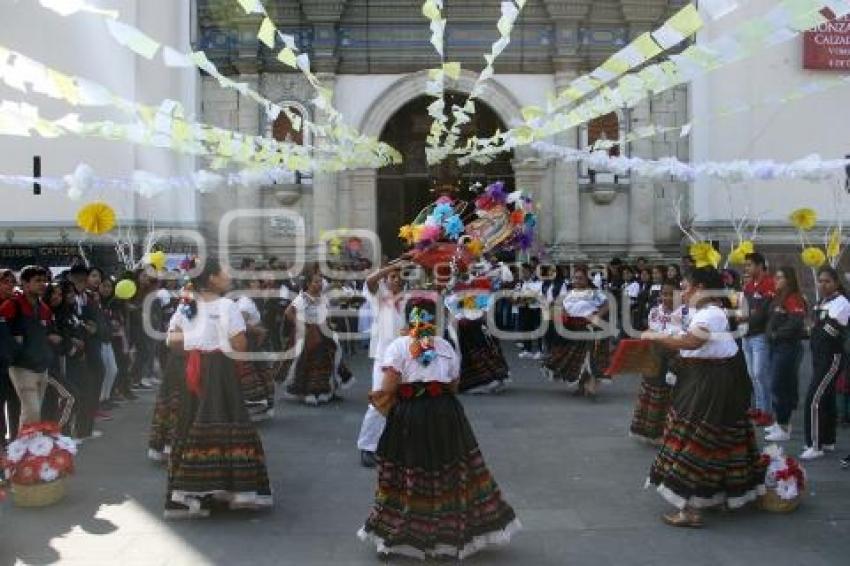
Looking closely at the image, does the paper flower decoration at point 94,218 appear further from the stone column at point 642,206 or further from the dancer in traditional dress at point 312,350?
the stone column at point 642,206

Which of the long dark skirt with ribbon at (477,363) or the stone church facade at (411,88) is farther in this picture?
the stone church facade at (411,88)

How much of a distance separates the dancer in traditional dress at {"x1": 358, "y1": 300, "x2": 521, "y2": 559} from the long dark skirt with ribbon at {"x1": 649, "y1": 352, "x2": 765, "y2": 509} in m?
1.33

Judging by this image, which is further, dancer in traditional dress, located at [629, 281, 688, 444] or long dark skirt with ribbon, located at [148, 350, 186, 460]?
dancer in traditional dress, located at [629, 281, 688, 444]

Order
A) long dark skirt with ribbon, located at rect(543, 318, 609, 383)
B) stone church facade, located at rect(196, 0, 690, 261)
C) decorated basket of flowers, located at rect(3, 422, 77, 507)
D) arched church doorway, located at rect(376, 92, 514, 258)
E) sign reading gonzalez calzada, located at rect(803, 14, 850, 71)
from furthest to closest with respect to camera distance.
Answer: arched church doorway, located at rect(376, 92, 514, 258)
stone church facade, located at rect(196, 0, 690, 261)
sign reading gonzalez calzada, located at rect(803, 14, 850, 71)
long dark skirt with ribbon, located at rect(543, 318, 609, 383)
decorated basket of flowers, located at rect(3, 422, 77, 507)

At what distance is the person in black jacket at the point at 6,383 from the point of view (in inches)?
284

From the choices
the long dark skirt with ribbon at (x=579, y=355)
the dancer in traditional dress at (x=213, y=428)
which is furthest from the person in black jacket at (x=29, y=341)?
the long dark skirt with ribbon at (x=579, y=355)

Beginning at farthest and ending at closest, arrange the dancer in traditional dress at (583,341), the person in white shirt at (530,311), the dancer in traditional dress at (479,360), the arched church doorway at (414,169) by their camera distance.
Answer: the arched church doorway at (414,169), the person in white shirt at (530,311), the dancer in traditional dress at (479,360), the dancer in traditional dress at (583,341)

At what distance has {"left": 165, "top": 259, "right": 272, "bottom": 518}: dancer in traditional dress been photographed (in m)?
6.27

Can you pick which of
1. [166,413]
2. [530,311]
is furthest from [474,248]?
[530,311]

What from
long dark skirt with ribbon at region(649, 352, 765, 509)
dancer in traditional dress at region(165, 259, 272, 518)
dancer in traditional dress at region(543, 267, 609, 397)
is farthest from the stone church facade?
long dark skirt with ribbon at region(649, 352, 765, 509)

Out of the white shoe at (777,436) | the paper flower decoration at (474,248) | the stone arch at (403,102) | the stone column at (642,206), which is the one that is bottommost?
the white shoe at (777,436)

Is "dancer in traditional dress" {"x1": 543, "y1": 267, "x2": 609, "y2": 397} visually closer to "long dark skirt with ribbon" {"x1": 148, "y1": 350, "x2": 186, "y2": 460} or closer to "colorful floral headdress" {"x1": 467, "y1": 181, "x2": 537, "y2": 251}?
"colorful floral headdress" {"x1": 467, "y1": 181, "x2": 537, "y2": 251}

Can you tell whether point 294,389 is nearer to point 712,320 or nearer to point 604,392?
point 604,392

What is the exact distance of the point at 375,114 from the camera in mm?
19625
